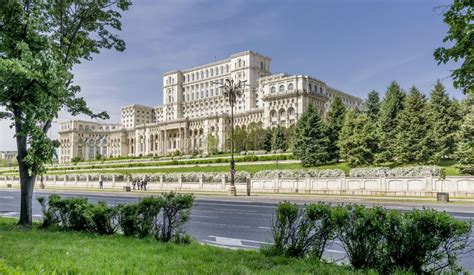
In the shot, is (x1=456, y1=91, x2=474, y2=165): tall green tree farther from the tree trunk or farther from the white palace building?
the white palace building

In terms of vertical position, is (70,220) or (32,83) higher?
(32,83)

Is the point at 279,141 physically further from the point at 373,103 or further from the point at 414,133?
the point at 414,133

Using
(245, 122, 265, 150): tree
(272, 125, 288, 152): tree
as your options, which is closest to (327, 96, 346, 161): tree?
(272, 125, 288, 152): tree

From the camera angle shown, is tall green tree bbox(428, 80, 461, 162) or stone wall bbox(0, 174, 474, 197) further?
tall green tree bbox(428, 80, 461, 162)

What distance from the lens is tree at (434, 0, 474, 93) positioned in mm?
6742

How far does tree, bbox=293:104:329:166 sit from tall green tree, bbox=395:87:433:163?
38.6ft

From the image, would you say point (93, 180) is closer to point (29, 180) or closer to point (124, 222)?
point (29, 180)

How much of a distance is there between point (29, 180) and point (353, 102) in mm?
168449

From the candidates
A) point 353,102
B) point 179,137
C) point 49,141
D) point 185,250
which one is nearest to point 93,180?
point 49,141

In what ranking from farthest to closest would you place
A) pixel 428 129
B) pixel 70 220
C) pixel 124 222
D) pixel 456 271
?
pixel 428 129 < pixel 70 220 < pixel 124 222 < pixel 456 271

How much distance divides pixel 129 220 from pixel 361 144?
4621 cm

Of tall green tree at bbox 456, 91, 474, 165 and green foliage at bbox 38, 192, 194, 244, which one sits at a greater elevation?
tall green tree at bbox 456, 91, 474, 165

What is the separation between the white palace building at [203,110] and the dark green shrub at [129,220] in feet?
352

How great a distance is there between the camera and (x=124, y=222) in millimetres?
9797
